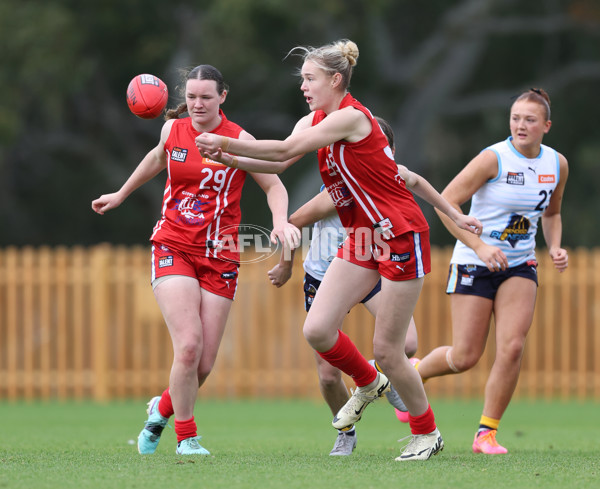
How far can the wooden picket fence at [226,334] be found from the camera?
557 inches

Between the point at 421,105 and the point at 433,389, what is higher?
the point at 421,105

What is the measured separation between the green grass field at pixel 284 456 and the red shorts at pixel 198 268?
1067mm

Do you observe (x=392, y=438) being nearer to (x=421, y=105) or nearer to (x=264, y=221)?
(x=421, y=105)

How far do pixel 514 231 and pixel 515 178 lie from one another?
14.3 inches

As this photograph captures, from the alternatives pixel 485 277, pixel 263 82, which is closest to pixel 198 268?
pixel 485 277

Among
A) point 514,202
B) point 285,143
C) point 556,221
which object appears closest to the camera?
point 285,143

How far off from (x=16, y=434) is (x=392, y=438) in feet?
10.7

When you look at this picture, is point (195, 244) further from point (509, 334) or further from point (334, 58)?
point (509, 334)

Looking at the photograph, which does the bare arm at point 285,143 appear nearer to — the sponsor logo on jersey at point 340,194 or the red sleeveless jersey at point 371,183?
the red sleeveless jersey at point 371,183

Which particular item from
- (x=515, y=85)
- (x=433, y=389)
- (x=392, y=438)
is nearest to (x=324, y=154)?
(x=392, y=438)

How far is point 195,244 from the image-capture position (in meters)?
6.25

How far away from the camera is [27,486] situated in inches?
187

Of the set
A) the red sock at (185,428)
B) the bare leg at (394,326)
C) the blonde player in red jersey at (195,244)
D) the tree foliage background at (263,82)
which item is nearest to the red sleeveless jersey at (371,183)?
the bare leg at (394,326)

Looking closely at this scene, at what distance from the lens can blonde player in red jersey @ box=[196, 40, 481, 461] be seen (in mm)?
5664
